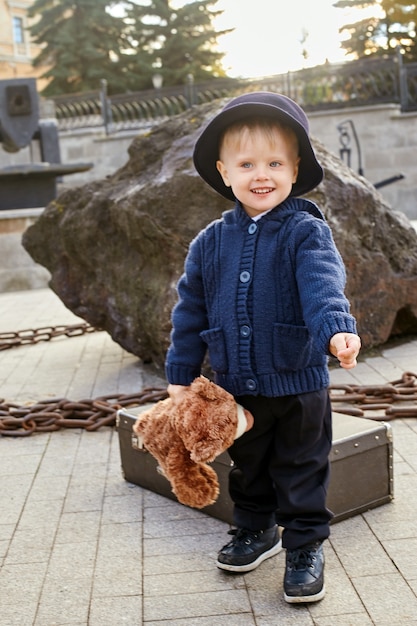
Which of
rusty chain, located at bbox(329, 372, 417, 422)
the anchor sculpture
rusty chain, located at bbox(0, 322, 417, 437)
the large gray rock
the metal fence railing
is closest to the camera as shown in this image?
rusty chain, located at bbox(329, 372, 417, 422)

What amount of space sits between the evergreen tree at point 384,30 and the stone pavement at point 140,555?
84.5 ft

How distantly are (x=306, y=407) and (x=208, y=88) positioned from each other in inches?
905

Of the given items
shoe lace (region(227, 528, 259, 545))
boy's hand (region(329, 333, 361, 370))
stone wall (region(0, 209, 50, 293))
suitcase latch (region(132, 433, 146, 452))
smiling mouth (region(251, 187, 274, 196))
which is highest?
smiling mouth (region(251, 187, 274, 196))

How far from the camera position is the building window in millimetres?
49453

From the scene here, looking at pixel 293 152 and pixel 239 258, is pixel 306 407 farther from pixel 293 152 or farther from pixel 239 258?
pixel 293 152

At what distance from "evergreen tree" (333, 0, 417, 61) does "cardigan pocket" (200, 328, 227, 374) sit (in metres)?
26.6

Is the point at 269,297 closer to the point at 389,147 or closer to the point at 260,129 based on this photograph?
the point at 260,129

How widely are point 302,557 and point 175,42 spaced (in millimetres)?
33098

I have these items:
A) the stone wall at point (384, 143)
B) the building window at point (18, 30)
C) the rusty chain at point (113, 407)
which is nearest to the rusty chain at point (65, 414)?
the rusty chain at point (113, 407)

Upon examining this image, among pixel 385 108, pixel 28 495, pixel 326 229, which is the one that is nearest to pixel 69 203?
pixel 28 495

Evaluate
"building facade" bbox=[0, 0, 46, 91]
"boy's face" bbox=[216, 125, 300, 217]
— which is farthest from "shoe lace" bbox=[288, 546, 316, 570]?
"building facade" bbox=[0, 0, 46, 91]

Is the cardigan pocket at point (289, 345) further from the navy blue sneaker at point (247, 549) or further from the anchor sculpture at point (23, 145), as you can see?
the anchor sculpture at point (23, 145)

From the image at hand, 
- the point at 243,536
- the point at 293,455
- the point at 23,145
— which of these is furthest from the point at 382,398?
the point at 23,145

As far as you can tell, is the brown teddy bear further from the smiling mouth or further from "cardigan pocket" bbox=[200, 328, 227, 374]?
the smiling mouth
